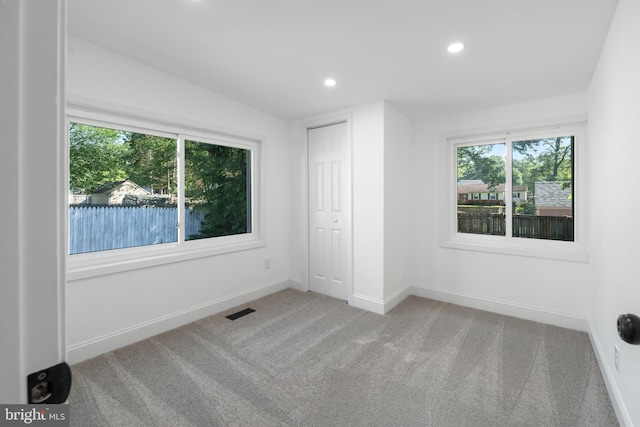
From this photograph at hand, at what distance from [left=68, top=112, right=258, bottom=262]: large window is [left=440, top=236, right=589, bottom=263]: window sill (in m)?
2.75

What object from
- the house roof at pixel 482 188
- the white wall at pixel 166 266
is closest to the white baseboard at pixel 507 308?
the house roof at pixel 482 188

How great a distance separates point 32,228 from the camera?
0.41 metres

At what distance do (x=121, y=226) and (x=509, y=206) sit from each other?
4.19 meters

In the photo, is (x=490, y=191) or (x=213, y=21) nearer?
(x=213, y=21)

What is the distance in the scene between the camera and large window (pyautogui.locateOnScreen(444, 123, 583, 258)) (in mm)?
3117

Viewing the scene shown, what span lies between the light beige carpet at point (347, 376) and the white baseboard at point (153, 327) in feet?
0.24

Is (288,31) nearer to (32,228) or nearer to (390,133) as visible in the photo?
(390,133)

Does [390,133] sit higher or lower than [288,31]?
lower

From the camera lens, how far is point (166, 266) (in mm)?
2854

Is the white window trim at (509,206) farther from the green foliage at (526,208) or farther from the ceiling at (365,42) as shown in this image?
the ceiling at (365,42)

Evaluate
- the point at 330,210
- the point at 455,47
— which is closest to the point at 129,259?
the point at 330,210

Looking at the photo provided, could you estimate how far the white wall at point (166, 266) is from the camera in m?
2.30

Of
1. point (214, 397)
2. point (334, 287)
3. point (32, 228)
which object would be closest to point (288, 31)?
point (32, 228)

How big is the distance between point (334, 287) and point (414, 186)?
1.76 m
